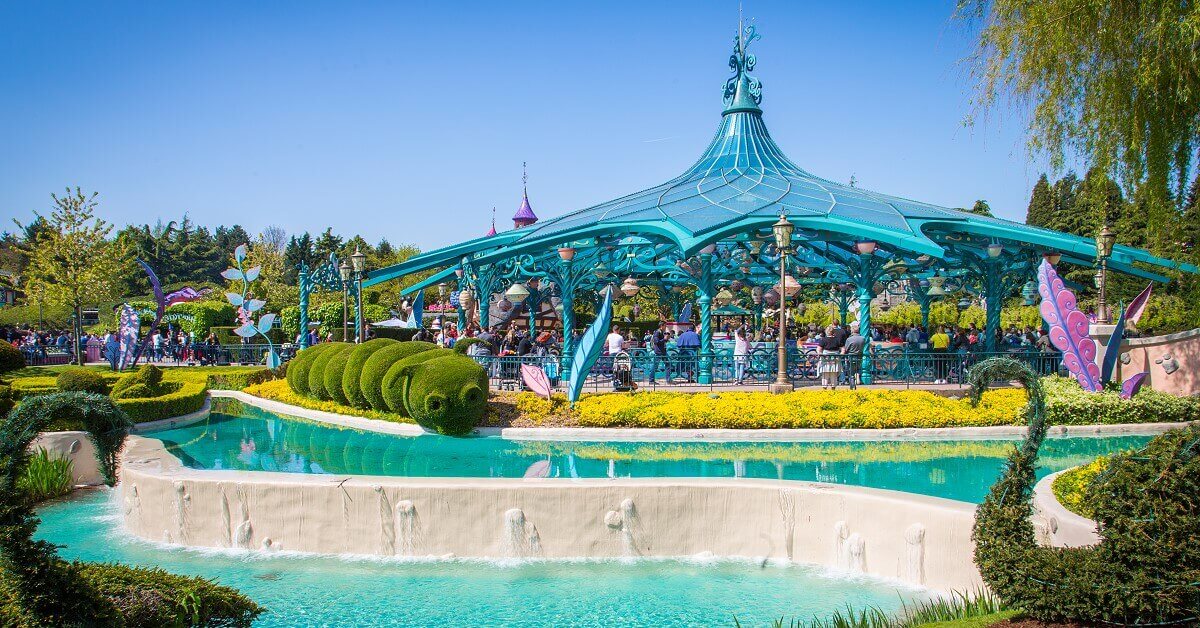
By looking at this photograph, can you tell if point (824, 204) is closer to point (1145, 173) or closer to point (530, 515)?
point (1145, 173)

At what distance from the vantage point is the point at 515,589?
711 centimetres

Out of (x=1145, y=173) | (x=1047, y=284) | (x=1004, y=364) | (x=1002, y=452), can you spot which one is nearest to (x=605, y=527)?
(x=1004, y=364)

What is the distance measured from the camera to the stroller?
16453mm

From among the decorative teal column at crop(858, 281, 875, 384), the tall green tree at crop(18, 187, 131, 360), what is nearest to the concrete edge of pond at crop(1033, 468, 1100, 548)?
the decorative teal column at crop(858, 281, 875, 384)

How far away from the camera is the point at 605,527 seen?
793 cm

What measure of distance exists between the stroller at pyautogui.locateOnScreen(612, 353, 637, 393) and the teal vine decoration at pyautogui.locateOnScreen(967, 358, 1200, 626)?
38.5ft

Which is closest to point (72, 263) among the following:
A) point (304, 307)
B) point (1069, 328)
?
point (304, 307)

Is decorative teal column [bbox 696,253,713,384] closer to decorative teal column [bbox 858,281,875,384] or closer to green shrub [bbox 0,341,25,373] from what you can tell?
decorative teal column [bbox 858,281,875,384]

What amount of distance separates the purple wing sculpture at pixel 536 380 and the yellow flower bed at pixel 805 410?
84 cm

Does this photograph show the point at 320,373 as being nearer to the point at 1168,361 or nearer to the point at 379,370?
the point at 379,370

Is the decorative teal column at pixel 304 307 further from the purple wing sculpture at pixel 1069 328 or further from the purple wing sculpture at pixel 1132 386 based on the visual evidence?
the purple wing sculpture at pixel 1132 386

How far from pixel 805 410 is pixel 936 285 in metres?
12.8

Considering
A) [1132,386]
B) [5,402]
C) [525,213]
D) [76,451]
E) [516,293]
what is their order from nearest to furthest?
[76,451]
[5,402]
[1132,386]
[516,293]
[525,213]

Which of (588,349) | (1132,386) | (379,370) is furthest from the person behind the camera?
(379,370)
